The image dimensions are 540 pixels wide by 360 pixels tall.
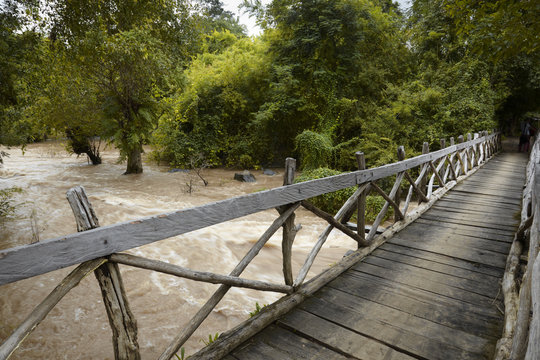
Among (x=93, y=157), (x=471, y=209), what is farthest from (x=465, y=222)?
(x=93, y=157)

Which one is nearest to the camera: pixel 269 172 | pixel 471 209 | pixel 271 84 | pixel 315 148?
pixel 471 209

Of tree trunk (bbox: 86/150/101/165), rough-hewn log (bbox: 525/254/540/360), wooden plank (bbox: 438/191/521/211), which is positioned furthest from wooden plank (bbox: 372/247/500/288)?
tree trunk (bbox: 86/150/101/165)

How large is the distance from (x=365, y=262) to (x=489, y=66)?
16.5 m

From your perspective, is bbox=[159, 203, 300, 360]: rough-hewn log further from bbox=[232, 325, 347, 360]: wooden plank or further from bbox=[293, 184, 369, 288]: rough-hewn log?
bbox=[293, 184, 369, 288]: rough-hewn log

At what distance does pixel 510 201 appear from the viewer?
6.71 meters

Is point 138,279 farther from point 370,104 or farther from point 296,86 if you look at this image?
point 370,104

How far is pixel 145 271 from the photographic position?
619cm

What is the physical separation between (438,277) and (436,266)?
0.99ft

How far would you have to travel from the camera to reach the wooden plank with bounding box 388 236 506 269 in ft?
12.3

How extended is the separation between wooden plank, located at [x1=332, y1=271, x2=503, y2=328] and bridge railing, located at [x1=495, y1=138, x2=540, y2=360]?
6.4 inches

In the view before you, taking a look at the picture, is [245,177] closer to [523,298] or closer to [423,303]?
[423,303]

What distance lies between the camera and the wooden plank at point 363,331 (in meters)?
2.20

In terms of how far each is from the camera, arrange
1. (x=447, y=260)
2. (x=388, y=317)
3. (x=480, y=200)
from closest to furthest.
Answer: (x=388, y=317) < (x=447, y=260) < (x=480, y=200)

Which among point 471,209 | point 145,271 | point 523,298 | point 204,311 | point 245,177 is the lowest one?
point 145,271
